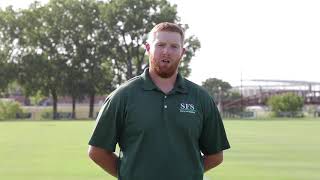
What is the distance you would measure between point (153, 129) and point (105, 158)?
440 millimetres

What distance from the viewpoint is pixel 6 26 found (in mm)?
Answer: 79688

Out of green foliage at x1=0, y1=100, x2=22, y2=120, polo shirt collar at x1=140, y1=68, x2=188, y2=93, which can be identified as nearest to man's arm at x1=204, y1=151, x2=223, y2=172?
polo shirt collar at x1=140, y1=68, x2=188, y2=93

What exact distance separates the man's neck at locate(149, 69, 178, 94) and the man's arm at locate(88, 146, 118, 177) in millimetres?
536

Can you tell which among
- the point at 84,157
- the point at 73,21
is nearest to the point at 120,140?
the point at 84,157

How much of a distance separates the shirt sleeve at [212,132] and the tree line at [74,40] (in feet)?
244

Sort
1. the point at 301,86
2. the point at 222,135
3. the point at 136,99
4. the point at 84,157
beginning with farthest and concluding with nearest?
the point at 301,86 < the point at 84,157 < the point at 222,135 < the point at 136,99

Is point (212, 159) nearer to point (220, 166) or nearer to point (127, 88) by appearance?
point (127, 88)

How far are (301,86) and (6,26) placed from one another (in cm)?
5461

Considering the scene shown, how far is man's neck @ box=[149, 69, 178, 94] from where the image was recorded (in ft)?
12.9

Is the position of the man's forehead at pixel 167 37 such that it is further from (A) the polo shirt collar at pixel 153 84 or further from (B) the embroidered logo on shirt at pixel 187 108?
(B) the embroidered logo on shirt at pixel 187 108

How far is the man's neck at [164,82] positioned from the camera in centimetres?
394

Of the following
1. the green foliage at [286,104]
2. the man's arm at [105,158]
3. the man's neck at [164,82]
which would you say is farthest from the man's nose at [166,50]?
the green foliage at [286,104]

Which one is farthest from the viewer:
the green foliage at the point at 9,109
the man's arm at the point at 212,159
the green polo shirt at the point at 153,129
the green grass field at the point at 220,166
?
the green foliage at the point at 9,109

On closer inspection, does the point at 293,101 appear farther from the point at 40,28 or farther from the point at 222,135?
the point at 222,135
